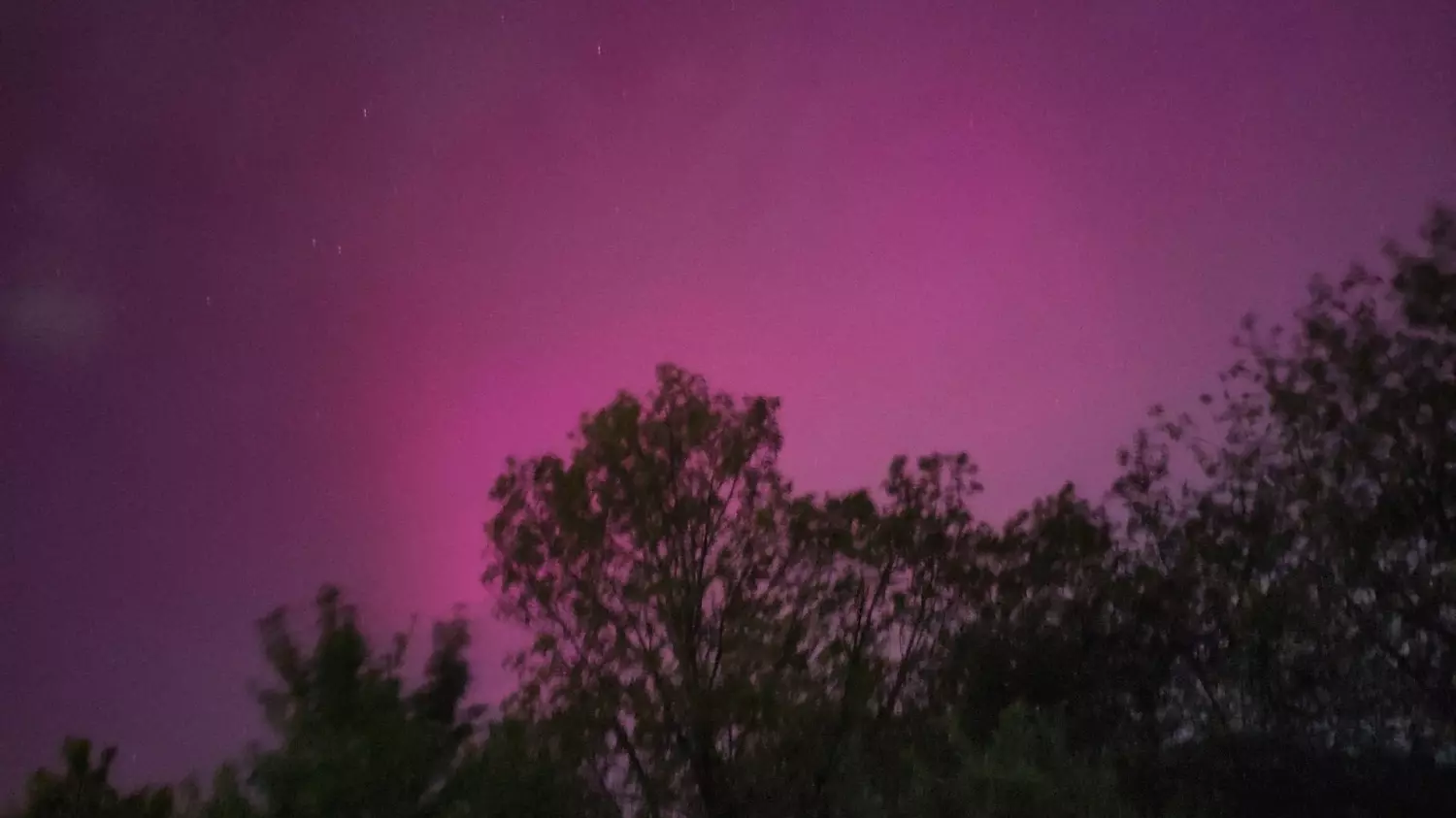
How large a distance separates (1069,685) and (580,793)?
1832 cm

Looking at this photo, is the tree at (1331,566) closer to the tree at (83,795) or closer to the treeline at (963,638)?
the treeline at (963,638)

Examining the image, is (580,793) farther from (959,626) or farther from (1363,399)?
(1363,399)

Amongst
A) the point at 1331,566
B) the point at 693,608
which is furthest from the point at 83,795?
the point at 1331,566

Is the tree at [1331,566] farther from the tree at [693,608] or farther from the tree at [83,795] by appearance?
the tree at [83,795]

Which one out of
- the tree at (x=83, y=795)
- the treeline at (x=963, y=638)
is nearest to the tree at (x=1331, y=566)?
the treeline at (x=963, y=638)

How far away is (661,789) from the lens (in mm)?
27094

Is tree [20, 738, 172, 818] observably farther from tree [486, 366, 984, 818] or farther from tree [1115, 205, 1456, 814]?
tree [1115, 205, 1456, 814]

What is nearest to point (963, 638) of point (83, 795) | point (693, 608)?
point (693, 608)

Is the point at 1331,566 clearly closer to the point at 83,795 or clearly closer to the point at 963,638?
the point at 963,638

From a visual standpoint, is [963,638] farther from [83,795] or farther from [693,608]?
[83,795]

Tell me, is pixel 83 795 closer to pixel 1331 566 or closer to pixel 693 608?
pixel 693 608

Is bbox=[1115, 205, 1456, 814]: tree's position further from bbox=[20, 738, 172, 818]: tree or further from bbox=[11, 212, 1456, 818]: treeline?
bbox=[20, 738, 172, 818]: tree

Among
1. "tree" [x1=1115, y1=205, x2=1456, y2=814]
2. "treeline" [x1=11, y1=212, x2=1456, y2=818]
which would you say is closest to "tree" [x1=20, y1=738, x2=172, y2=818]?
"treeline" [x1=11, y1=212, x2=1456, y2=818]

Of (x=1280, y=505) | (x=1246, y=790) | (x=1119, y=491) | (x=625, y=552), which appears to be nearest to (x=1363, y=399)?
(x=1280, y=505)
